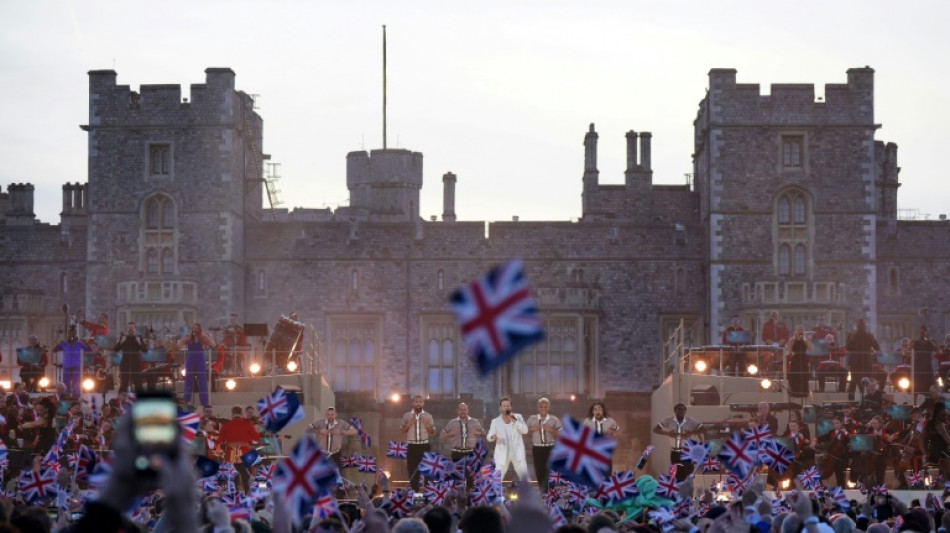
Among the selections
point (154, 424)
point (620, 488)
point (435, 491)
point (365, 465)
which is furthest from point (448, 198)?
point (154, 424)

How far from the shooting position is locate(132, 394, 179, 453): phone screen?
15.0 feet

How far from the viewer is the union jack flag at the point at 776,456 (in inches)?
607

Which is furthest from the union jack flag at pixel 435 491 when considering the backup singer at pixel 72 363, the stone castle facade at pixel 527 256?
the stone castle facade at pixel 527 256

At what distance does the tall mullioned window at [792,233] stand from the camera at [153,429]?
34471mm

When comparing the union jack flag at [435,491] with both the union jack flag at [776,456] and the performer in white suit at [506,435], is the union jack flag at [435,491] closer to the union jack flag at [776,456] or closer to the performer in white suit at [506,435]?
the union jack flag at [776,456]

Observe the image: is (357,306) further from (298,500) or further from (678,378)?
(298,500)

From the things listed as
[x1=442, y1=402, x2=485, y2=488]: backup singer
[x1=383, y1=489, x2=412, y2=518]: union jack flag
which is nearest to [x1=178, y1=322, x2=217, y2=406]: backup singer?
[x1=442, y1=402, x2=485, y2=488]: backup singer

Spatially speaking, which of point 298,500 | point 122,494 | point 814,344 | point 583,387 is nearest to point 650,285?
point 583,387

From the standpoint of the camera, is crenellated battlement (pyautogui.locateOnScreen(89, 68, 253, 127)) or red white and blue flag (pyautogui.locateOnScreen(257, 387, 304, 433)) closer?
red white and blue flag (pyautogui.locateOnScreen(257, 387, 304, 433))

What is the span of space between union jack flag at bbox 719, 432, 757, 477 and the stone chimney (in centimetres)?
3609

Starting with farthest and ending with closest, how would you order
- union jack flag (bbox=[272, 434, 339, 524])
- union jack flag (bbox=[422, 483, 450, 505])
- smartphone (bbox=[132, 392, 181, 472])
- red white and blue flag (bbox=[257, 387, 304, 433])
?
union jack flag (bbox=[422, 483, 450, 505]) → red white and blue flag (bbox=[257, 387, 304, 433]) → union jack flag (bbox=[272, 434, 339, 524]) → smartphone (bbox=[132, 392, 181, 472])

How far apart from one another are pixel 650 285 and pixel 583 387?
117 inches

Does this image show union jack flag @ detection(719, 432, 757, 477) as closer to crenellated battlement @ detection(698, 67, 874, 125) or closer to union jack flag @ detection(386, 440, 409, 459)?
union jack flag @ detection(386, 440, 409, 459)

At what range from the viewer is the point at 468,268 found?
39.3 metres
